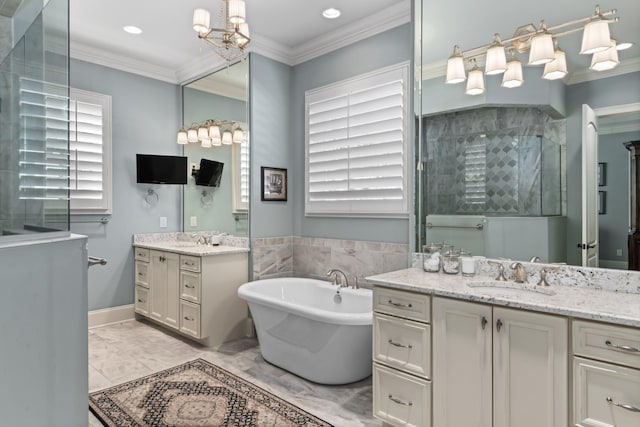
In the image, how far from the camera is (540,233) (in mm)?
2234

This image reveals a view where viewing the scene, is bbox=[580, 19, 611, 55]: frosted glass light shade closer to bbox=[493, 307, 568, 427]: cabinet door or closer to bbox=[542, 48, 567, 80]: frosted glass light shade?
bbox=[542, 48, 567, 80]: frosted glass light shade

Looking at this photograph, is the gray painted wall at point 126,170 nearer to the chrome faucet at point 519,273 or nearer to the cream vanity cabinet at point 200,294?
the cream vanity cabinet at point 200,294

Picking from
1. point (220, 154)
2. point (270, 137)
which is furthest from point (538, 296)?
point (220, 154)

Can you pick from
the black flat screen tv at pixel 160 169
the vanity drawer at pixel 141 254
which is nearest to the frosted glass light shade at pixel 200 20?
the black flat screen tv at pixel 160 169

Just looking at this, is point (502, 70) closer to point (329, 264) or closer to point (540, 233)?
point (540, 233)

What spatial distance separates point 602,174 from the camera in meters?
2.00

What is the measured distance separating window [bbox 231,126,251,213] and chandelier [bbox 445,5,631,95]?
2.07m

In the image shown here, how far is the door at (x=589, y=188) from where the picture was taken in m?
2.02

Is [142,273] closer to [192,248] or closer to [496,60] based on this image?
[192,248]

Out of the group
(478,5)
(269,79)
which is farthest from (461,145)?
(269,79)

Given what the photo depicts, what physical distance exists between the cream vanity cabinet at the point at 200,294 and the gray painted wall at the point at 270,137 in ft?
1.50

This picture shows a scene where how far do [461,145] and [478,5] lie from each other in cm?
89

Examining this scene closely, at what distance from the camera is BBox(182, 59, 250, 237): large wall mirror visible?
3902 millimetres

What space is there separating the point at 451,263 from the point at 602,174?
3.06 ft
